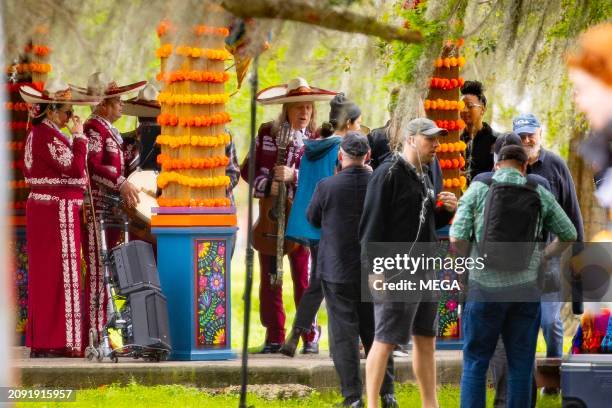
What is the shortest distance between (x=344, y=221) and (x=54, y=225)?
9.27 feet

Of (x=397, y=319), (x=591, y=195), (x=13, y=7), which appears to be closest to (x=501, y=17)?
(x=397, y=319)

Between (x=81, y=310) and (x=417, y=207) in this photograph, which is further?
(x=81, y=310)

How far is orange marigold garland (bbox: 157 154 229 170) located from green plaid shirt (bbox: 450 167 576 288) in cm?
270

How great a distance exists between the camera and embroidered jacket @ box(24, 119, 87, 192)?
40.7ft

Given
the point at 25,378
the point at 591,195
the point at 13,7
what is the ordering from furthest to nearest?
1. the point at 591,195
2. the point at 25,378
3. the point at 13,7

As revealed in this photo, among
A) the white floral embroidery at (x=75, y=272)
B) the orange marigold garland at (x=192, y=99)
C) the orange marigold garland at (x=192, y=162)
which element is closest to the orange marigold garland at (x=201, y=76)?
the orange marigold garland at (x=192, y=99)

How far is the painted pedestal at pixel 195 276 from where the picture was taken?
40.3 feet

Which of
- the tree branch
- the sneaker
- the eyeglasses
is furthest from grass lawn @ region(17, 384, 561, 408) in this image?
the tree branch

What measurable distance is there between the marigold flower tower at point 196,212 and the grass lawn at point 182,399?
0.84 meters

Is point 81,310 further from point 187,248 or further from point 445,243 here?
point 445,243

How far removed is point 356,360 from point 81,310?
283 centimetres

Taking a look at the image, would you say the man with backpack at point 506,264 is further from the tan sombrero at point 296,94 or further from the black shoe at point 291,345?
the tan sombrero at point 296,94

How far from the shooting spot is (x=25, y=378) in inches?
463

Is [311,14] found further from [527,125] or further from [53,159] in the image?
[53,159]
